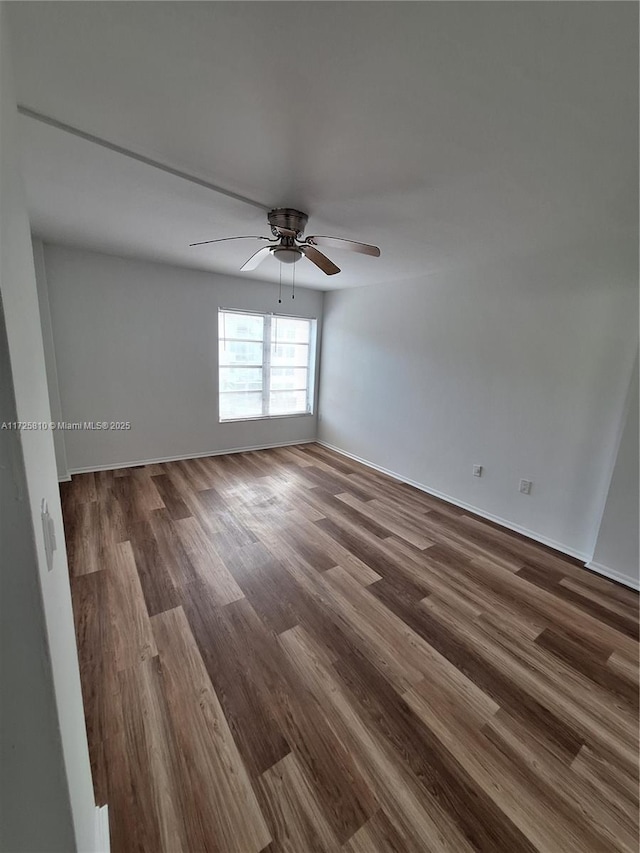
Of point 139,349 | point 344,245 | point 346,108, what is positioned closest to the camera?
point 346,108

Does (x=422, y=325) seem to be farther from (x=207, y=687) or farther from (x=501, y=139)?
(x=207, y=687)

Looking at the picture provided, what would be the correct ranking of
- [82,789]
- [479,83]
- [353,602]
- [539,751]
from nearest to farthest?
[82,789] → [479,83] → [539,751] → [353,602]

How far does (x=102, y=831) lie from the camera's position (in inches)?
38.3

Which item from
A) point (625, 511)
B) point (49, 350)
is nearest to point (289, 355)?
point (49, 350)

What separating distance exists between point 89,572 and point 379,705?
1.93 metres

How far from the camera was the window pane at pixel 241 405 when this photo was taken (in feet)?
15.3

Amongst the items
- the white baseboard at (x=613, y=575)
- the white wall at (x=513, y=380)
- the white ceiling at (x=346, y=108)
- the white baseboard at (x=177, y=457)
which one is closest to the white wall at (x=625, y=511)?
the white baseboard at (x=613, y=575)

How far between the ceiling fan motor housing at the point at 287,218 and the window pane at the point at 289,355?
2767 mm

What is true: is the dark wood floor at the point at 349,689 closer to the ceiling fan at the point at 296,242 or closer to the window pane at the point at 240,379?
the ceiling fan at the point at 296,242

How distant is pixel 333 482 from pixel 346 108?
3.25 metres

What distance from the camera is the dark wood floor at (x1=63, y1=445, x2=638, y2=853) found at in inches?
42.8

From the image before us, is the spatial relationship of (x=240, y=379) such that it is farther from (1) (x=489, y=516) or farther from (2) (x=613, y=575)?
(2) (x=613, y=575)

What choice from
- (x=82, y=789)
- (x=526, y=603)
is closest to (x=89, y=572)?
(x=82, y=789)

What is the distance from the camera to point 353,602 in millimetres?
2018
